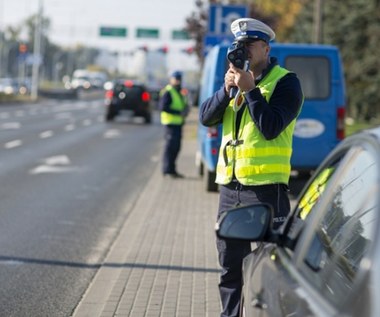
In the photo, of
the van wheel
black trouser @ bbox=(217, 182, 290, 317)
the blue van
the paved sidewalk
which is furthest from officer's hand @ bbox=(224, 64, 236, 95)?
the van wheel

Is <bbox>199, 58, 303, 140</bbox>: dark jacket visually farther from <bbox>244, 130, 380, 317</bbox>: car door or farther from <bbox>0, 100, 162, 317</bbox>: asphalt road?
<bbox>0, 100, 162, 317</bbox>: asphalt road

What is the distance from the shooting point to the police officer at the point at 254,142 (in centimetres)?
503

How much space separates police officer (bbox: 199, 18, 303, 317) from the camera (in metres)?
5.03

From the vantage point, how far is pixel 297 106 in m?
5.12

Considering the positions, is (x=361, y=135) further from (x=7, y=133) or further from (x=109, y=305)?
(x=7, y=133)

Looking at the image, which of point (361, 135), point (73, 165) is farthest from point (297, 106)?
point (73, 165)

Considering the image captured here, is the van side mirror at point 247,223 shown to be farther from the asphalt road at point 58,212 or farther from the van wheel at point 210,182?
the van wheel at point 210,182

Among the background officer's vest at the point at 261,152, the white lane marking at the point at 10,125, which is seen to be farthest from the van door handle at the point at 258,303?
the white lane marking at the point at 10,125

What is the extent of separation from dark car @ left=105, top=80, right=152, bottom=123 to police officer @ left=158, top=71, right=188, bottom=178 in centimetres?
2299

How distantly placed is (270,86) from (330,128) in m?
8.27

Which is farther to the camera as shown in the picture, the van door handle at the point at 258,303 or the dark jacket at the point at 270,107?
the dark jacket at the point at 270,107

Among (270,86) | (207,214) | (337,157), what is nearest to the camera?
(337,157)

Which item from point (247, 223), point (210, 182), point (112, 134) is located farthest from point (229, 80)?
point (112, 134)

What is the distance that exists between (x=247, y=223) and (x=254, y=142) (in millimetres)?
1514
